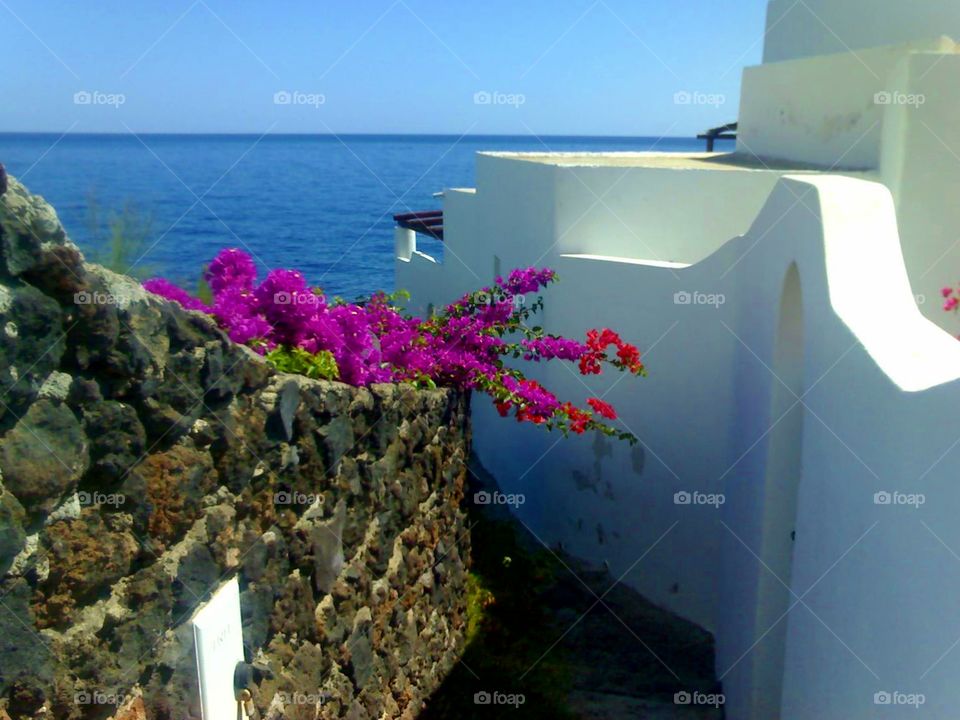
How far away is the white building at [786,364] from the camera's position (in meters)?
3.47

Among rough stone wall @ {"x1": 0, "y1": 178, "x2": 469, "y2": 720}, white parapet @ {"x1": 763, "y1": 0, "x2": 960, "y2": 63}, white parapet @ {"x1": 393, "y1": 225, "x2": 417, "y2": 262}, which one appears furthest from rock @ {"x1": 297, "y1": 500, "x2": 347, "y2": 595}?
white parapet @ {"x1": 393, "y1": 225, "x2": 417, "y2": 262}

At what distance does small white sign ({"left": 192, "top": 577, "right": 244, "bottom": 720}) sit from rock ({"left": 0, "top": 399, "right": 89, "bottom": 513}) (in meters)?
0.84

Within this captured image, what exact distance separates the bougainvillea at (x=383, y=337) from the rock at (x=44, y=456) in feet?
4.88

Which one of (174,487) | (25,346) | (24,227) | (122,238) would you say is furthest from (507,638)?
(24,227)

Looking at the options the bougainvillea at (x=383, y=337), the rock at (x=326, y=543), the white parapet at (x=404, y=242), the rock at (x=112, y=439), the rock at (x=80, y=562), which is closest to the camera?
the rock at (x=80, y=562)

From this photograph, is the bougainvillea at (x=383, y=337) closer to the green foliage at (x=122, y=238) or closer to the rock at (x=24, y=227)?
the green foliage at (x=122, y=238)

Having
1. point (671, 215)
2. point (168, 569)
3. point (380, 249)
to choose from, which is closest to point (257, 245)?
point (380, 249)

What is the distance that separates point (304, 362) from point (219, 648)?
5.07 feet

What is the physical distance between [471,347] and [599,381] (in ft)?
7.33

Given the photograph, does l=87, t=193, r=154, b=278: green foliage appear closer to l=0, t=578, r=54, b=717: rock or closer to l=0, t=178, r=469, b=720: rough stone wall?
l=0, t=178, r=469, b=720: rough stone wall

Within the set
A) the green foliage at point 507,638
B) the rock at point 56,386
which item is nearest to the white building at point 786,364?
the green foliage at point 507,638

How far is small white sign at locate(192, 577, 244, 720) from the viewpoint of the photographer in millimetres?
3299

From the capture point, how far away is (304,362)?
4523 mm

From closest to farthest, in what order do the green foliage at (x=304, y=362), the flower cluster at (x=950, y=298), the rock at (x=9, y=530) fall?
the rock at (x=9, y=530) < the green foliage at (x=304, y=362) < the flower cluster at (x=950, y=298)
